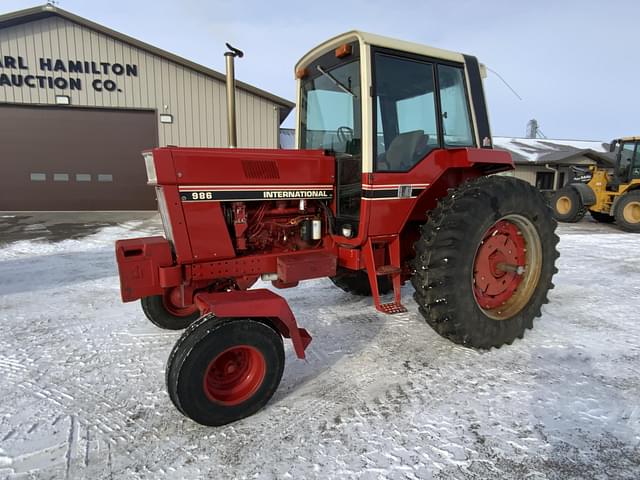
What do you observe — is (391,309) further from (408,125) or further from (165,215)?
(165,215)

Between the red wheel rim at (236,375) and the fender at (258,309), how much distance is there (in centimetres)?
20

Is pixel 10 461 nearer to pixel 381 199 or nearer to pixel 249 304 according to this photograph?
pixel 249 304

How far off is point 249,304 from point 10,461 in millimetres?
1332

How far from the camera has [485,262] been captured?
130 inches

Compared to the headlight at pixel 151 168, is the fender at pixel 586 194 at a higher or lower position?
lower

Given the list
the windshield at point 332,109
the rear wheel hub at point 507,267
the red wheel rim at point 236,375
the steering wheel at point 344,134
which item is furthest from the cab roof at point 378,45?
the red wheel rim at point 236,375

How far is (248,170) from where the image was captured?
9.57ft

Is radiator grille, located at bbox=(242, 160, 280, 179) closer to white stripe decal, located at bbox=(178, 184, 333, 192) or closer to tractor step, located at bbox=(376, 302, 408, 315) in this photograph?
white stripe decal, located at bbox=(178, 184, 333, 192)

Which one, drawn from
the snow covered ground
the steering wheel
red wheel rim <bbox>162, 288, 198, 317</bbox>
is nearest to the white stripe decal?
the steering wheel

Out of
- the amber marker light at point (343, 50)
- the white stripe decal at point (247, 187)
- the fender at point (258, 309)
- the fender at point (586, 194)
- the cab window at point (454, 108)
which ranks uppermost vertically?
the amber marker light at point (343, 50)

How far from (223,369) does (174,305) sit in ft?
4.17

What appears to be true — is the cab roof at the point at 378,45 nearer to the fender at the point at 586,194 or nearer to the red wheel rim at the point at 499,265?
the red wheel rim at the point at 499,265

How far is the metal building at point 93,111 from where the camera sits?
A: 10.8 metres

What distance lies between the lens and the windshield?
3100 millimetres
